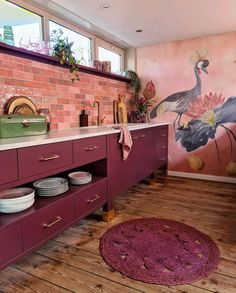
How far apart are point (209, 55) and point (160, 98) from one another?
913 millimetres

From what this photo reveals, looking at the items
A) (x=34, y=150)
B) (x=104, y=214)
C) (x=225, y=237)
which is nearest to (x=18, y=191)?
(x=34, y=150)

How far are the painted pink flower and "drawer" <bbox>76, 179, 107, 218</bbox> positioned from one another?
2025 mm

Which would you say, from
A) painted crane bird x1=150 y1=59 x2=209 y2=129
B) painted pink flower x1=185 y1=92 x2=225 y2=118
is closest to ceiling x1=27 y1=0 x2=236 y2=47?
painted crane bird x1=150 y1=59 x2=209 y2=129

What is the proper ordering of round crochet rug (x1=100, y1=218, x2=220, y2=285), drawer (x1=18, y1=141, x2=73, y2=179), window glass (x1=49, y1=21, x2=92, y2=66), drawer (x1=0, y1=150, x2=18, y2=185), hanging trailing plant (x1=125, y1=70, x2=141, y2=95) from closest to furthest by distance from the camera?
drawer (x1=0, y1=150, x2=18, y2=185), drawer (x1=18, y1=141, x2=73, y2=179), round crochet rug (x1=100, y1=218, x2=220, y2=285), window glass (x1=49, y1=21, x2=92, y2=66), hanging trailing plant (x1=125, y1=70, x2=141, y2=95)

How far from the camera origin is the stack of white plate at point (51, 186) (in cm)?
175

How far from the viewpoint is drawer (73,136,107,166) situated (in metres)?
1.84

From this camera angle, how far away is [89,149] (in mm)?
1971

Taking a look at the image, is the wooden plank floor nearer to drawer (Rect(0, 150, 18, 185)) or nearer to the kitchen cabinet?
the kitchen cabinet

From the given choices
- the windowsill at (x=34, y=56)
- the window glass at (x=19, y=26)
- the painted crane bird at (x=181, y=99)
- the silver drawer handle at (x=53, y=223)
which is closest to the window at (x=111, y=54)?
the windowsill at (x=34, y=56)

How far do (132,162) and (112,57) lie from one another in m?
1.85

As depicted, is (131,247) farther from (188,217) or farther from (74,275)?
(188,217)

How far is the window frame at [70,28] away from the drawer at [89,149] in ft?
4.26

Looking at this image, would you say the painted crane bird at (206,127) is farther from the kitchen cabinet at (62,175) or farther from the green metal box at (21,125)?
the green metal box at (21,125)

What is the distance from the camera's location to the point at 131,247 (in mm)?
1819
